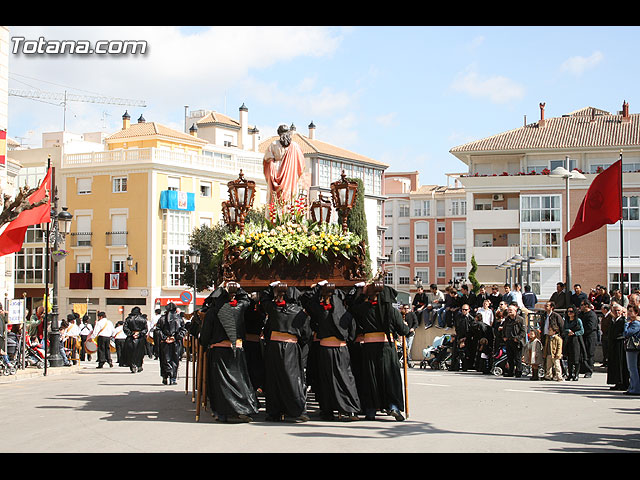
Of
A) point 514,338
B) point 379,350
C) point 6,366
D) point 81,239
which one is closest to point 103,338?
point 6,366

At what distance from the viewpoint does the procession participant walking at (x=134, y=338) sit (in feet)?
73.1

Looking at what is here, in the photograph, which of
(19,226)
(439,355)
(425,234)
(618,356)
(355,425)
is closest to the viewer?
(355,425)

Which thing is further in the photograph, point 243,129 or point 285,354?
point 243,129

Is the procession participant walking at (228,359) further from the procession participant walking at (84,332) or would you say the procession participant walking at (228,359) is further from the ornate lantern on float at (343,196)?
the procession participant walking at (84,332)

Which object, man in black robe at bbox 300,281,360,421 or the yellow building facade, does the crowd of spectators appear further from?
the yellow building facade

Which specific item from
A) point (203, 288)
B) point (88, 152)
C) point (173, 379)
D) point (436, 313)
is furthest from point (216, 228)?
point (173, 379)

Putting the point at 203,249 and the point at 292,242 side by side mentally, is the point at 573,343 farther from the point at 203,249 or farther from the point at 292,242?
the point at 203,249

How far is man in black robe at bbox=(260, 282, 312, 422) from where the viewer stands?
1244cm

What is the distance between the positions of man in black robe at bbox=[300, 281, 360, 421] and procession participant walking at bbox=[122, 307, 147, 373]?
10333mm

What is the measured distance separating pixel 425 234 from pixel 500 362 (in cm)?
7598

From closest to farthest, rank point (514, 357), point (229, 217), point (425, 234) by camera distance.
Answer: point (229, 217) → point (514, 357) → point (425, 234)

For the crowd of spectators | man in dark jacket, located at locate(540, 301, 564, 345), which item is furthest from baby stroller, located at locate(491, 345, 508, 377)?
man in dark jacket, located at locate(540, 301, 564, 345)

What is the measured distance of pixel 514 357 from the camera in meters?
20.5

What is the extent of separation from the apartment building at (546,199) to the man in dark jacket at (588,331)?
3239 cm
